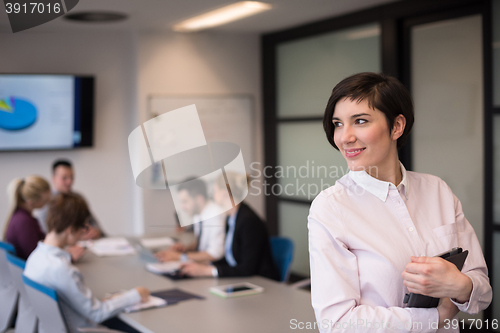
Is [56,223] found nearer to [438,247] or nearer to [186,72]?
[438,247]

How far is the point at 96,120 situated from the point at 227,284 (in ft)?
9.26

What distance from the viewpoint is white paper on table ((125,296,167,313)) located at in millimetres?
2285

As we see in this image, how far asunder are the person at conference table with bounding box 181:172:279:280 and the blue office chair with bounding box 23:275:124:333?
856 millimetres

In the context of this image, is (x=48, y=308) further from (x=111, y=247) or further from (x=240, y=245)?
(x=111, y=247)

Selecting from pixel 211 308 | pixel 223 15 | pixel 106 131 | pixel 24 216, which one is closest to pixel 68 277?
pixel 211 308

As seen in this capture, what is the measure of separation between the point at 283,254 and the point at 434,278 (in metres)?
2.20

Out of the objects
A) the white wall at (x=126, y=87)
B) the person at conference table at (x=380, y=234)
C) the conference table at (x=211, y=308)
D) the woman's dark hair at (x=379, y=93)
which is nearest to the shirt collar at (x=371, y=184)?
the person at conference table at (x=380, y=234)

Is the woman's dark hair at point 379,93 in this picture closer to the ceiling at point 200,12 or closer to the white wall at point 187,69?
the ceiling at point 200,12

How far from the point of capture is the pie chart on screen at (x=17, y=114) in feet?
14.1

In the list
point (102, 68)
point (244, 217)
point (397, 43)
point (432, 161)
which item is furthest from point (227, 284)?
point (102, 68)

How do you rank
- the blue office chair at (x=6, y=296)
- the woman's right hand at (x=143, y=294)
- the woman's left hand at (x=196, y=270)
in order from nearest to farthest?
the woman's right hand at (x=143, y=294)
the blue office chair at (x=6, y=296)
the woman's left hand at (x=196, y=270)

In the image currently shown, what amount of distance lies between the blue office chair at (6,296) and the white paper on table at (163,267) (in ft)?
2.58

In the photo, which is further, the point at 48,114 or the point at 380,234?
the point at 48,114

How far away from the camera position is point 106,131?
4.91 meters
